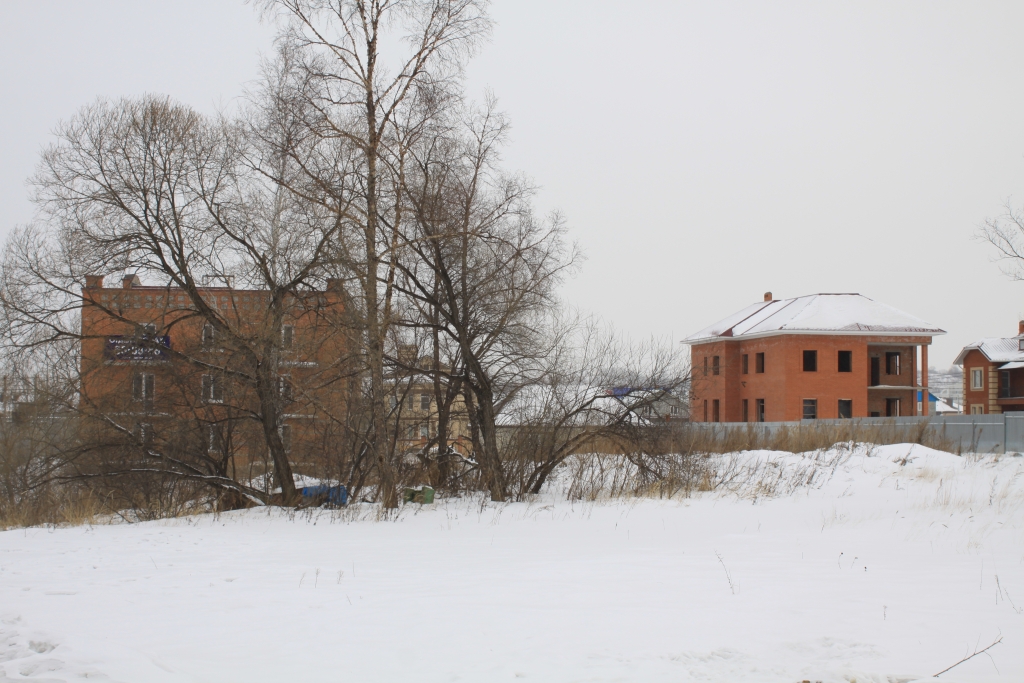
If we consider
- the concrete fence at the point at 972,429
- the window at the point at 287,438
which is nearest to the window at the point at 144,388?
the window at the point at 287,438

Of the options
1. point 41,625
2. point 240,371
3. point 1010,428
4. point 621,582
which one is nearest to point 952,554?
point 621,582

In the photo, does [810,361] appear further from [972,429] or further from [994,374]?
[994,374]

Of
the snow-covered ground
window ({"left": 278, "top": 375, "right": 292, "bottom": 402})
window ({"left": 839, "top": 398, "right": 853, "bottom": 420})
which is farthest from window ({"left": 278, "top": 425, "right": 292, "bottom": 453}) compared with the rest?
window ({"left": 839, "top": 398, "right": 853, "bottom": 420})

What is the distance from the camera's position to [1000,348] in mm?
→ 57938

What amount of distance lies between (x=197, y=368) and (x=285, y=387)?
1.73 metres

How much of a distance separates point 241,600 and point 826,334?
42.1 metres

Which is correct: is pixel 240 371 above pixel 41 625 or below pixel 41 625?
above

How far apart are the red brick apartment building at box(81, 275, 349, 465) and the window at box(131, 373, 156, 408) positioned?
2 cm

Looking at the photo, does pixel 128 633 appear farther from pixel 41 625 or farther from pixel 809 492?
pixel 809 492

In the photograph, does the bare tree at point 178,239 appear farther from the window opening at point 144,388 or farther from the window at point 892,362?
the window at point 892,362

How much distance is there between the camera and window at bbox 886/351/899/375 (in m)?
46.7

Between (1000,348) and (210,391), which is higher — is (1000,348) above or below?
above

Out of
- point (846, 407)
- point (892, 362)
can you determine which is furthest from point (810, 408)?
point (892, 362)

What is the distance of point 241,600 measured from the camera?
23.7 feet
